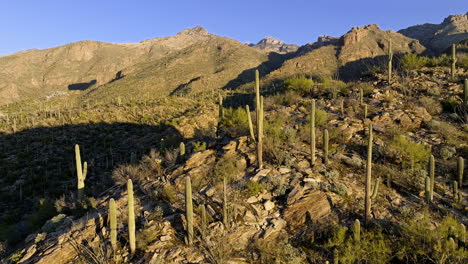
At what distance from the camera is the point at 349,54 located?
68812 millimetres

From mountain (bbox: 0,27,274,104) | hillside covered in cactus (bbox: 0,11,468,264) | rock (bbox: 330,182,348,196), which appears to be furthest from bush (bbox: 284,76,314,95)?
mountain (bbox: 0,27,274,104)

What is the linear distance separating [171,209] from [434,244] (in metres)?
6.82

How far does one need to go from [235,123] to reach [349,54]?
2562 inches

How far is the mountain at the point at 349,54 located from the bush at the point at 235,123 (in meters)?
47.0

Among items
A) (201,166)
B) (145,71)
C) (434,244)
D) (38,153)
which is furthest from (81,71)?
(434,244)

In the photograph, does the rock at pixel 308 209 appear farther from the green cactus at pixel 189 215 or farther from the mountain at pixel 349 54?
the mountain at pixel 349 54

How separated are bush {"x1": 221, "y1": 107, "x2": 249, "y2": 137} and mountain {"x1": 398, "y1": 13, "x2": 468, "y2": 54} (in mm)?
73369

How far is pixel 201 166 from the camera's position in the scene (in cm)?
1034

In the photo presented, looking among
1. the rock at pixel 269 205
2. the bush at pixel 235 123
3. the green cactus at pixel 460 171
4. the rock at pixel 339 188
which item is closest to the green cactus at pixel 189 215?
the rock at pixel 269 205

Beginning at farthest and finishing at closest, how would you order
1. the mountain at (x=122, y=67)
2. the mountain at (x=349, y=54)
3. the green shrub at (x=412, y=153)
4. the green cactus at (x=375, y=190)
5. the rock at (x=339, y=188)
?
the mountain at (x=122, y=67) → the mountain at (x=349, y=54) → the green shrub at (x=412, y=153) → the rock at (x=339, y=188) → the green cactus at (x=375, y=190)

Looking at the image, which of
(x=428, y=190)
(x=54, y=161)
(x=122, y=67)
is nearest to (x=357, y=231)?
(x=428, y=190)

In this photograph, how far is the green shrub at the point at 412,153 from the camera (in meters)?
9.20

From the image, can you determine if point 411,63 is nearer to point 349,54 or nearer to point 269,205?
point 269,205

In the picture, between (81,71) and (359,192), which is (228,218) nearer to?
(359,192)
